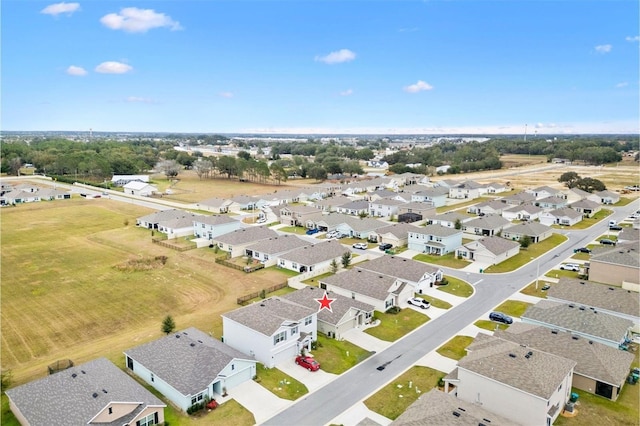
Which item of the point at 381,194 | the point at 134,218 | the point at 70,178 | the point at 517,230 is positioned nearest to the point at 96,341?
the point at 134,218

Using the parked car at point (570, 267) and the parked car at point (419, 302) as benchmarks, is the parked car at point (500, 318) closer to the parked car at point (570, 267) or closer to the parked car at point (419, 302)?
the parked car at point (419, 302)

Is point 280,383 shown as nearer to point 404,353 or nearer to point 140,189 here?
point 404,353

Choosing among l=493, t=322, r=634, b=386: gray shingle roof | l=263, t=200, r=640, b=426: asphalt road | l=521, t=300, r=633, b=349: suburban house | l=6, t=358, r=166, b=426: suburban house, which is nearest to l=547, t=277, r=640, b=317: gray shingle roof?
l=521, t=300, r=633, b=349: suburban house

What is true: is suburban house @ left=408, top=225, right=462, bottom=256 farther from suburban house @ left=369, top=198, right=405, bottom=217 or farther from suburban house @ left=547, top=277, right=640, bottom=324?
suburban house @ left=369, top=198, right=405, bottom=217

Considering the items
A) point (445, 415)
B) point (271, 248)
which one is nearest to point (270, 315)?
point (445, 415)

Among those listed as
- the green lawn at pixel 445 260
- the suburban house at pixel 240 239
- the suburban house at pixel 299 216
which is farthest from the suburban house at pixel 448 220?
the suburban house at pixel 240 239

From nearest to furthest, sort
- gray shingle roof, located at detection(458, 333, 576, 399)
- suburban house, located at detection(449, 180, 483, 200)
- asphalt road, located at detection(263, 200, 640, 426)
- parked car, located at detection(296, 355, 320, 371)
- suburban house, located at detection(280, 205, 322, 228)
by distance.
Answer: gray shingle roof, located at detection(458, 333, 576, 399)
asphalt road, located at detection(263, 200, 640, 426)
parked car, located at detection(296, 355, 320, 371)
suburban house, located at detection(280, 205, 322, 228)
suburban house, located at detection(449, 180, 483, 200)
